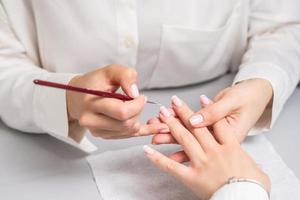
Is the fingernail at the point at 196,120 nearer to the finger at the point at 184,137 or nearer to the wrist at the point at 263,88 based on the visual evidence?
the finger at the point at 184,137

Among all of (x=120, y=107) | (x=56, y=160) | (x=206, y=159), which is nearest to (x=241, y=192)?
(x=206, y=159)

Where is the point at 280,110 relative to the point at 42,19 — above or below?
below

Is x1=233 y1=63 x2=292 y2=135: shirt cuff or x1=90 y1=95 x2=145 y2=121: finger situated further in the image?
x1=233 y1=63 x2=292 y2=135: shirt cuff

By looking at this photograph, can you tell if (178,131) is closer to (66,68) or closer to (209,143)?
(209,143)

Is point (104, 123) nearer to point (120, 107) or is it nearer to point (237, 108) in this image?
point (120, 107)

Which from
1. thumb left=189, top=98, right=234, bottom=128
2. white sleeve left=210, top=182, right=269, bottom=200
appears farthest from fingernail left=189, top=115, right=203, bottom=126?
white sleeve left=210, top=182, right=269, bottom=200

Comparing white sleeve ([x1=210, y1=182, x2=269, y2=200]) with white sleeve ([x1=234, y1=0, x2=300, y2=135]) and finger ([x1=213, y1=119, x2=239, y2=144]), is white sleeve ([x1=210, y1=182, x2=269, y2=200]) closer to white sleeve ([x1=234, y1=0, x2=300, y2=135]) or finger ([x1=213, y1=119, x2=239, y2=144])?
finger ([x1=213, y1=119, x2=239, y2=144])

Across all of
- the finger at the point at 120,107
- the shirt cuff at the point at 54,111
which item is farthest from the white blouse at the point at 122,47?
the finger at the point at 120,107

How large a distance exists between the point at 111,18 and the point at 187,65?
159 mm

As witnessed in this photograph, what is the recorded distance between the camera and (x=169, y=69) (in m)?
0.85

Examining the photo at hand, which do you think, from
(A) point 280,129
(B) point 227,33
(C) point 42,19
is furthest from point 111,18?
(A) point 280,129

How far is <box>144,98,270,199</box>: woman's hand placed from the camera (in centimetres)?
63

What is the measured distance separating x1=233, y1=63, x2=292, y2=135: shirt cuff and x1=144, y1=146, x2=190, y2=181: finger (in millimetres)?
159

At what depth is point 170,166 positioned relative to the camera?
25.4 inches
